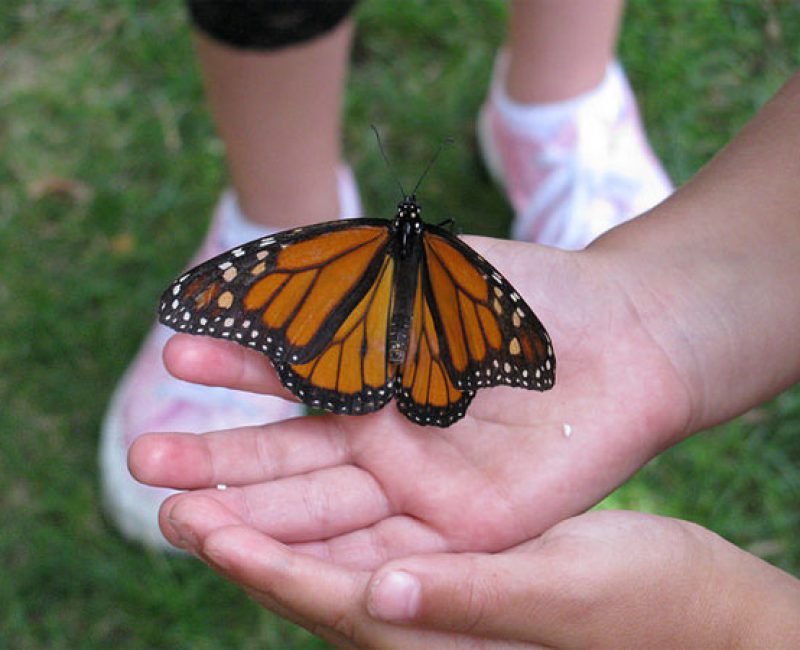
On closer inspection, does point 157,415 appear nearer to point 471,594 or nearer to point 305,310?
point 305,310

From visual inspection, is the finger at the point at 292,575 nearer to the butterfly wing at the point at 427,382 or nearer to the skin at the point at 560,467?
the skin at the point at 560,467

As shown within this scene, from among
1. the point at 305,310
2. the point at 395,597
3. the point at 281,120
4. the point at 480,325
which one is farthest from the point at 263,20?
the point at 395,597

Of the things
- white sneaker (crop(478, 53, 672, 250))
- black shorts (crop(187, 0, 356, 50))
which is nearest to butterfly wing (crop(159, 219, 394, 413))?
black shorts (crop(187, 0, 356, 50))

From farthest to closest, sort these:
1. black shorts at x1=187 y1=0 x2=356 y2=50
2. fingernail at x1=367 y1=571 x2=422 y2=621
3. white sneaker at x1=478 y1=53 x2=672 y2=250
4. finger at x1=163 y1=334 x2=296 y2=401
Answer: white sneaker at x1=478 y1=53 x2=672 y2=250 → black shorts at x1=187 y1=0 x2=356 y2=50 → finger at x1=163 y1=334 x2=296 y2=401 → fingernail at x1=367 y1=571 x2=422 y2=621

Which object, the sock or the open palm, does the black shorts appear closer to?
the open palm

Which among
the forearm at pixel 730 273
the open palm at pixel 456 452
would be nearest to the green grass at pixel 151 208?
the forearm at pixel 730 273
